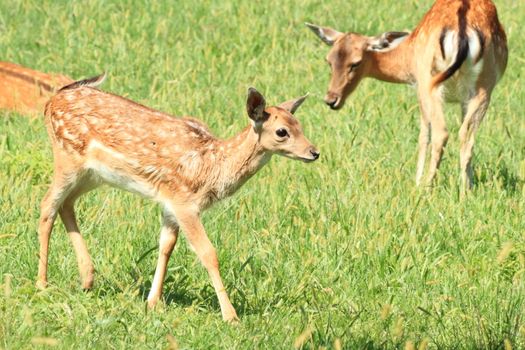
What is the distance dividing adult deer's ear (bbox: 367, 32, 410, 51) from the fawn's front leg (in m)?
5.07

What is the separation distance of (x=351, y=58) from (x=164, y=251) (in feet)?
16.1

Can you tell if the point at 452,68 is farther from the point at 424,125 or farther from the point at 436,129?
the point at 424,125

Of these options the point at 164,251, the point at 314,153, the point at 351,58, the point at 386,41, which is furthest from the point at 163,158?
the point at 386,41

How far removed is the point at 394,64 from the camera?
11562 mm

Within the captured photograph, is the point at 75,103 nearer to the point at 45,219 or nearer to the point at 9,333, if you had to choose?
the point at 45,219

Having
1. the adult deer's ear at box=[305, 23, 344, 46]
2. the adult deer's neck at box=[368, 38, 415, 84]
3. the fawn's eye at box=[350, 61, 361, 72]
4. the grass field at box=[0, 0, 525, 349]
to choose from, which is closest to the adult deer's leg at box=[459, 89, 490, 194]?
the grass field at box=[0, 0, 525, 349]

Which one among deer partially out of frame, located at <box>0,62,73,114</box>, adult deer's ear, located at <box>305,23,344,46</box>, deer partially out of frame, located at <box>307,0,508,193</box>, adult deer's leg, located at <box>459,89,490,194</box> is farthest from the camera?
adult deer's ear, located at <box>305,23,344,46</box>

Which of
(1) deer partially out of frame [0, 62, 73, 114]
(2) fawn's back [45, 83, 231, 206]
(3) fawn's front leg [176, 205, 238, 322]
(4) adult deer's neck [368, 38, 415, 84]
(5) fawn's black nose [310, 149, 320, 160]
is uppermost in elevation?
(5) fawn's black nose [310, 149, 320, 160]

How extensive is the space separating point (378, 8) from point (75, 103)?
7.63 metres

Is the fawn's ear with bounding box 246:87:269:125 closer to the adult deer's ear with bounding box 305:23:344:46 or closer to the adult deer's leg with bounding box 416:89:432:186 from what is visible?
the adult deer's leg with bounding box 416:89:432:186

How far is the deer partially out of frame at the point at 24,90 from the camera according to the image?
11.1 meters

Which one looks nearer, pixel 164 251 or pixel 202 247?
pixel 202 247

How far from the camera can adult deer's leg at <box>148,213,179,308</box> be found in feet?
23.1

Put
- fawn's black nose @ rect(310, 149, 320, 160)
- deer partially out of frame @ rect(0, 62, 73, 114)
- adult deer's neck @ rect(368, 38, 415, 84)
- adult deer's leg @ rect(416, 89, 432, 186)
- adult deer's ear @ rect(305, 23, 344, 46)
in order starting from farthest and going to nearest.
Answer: adult deer's ear @ rect(305, 23, 344, 46)
adult deer's neck @ rect(368, 38, 415, 84)
deer partially out of frame @ rect(0, 62, 73, 114)
adult deer's leg @ rect(416, 89, 432, 186)
fawn's black nose @ rect(310, 149, 320, 160)
